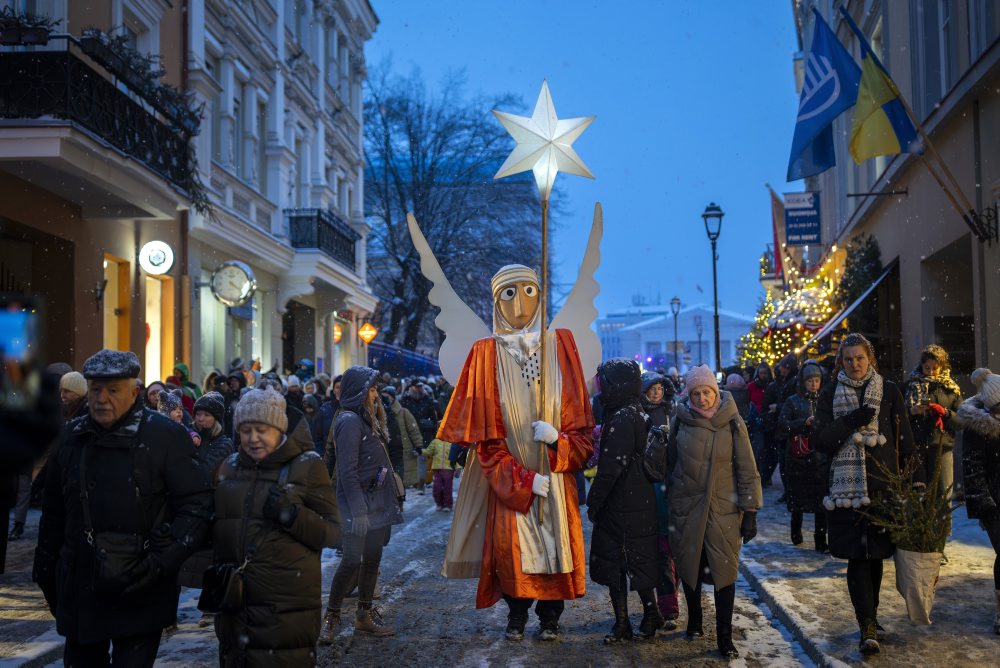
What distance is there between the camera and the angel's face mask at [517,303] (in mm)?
7238

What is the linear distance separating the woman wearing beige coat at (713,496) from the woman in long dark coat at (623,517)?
0.63 ft

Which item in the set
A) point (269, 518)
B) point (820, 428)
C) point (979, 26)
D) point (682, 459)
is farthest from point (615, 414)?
point (979, 26)

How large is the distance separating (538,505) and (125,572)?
10.1ft

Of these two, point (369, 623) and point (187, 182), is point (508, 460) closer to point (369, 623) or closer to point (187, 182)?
point (369, 623)

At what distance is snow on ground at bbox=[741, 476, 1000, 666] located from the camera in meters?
5.88

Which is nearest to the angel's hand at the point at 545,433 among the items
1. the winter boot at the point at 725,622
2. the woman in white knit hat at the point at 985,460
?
the winter boot at the point at 725,622

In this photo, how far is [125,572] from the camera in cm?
411

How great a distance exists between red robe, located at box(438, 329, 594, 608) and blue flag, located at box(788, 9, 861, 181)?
7.30 metres

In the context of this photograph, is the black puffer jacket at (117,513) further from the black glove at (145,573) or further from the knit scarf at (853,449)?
the knit scarf at (853,449)

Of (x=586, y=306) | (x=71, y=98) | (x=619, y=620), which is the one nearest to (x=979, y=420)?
(x=619, y=620)

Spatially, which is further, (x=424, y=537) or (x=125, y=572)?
(x=424, y=537)

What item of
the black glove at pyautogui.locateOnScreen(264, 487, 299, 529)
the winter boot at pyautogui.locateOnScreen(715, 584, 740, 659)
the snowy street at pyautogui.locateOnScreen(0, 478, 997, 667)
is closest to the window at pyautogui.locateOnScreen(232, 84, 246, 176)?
the snowy street at pyautogui.locateOnScreen(0, 478, 997, 667)

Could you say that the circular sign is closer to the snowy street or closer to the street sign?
the snowy street

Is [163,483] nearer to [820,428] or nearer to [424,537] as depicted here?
[820,428]
